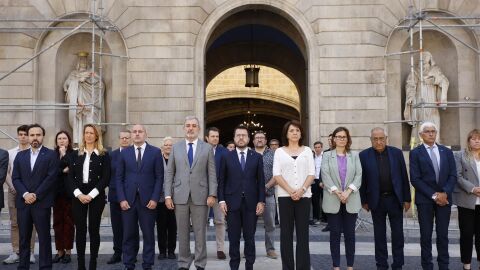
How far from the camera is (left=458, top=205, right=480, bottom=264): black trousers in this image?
7266mm

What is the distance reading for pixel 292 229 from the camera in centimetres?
689

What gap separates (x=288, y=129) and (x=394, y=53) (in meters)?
7.39

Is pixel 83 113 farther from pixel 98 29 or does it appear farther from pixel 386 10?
pixel 386 10

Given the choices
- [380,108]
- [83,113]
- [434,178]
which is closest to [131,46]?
[83,113]

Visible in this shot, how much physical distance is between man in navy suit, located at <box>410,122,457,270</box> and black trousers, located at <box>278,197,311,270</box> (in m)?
1.61

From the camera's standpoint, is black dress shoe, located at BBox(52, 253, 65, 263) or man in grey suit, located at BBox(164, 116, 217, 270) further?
black dress shoe, located at BBox(52, 253, 65, 263)

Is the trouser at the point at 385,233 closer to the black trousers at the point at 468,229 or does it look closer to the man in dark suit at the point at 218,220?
the black trousers at the point at 468,229

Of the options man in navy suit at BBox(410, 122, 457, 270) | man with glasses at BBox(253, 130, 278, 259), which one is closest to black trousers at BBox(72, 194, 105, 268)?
man with glasses at BBox(253, 130, 278, 259)

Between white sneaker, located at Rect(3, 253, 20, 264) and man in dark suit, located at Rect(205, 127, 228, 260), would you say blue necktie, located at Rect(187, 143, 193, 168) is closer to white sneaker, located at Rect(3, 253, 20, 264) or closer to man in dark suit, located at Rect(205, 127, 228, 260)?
man in dark suit, located at Rect(205, 127, 228, 260)

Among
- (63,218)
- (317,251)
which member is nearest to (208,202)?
(63,218)

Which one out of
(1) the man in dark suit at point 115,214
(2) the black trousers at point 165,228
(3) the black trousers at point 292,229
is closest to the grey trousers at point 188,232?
(3) the black trousers at point 292,229

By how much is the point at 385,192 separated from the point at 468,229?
1.20 metres

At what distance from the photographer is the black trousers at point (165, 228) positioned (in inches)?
339

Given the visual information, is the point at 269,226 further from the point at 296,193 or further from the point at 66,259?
the point at 66,259
